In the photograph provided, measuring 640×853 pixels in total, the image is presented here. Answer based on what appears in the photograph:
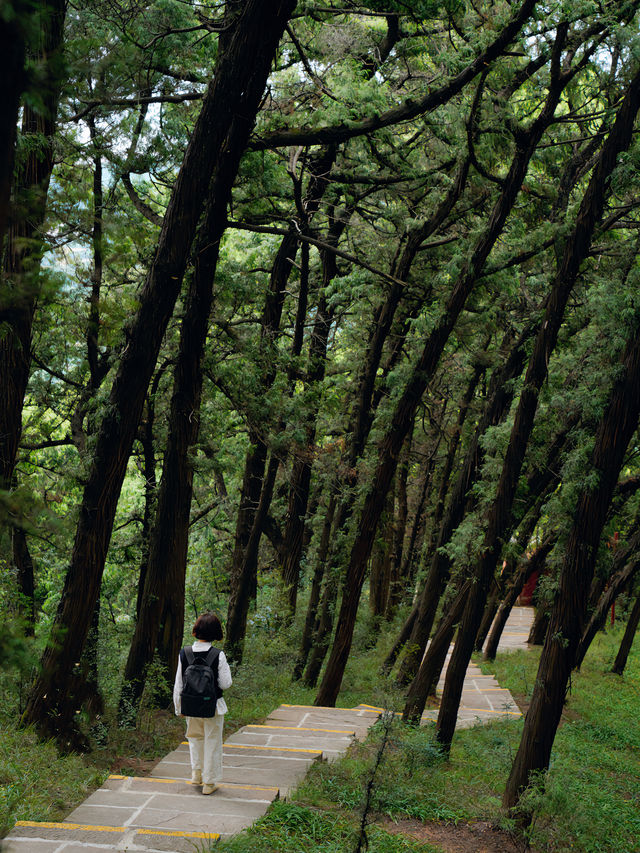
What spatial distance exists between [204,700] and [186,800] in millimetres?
760

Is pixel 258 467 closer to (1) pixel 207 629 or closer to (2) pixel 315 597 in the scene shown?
(2) pixel 315 597

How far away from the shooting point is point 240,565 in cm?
1545

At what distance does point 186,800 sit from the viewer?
5719 mm

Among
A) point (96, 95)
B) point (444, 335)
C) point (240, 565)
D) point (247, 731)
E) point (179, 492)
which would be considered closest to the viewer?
point (96, 95)

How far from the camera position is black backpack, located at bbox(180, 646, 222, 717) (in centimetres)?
611

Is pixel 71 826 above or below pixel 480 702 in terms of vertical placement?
above

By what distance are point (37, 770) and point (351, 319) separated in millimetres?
13502

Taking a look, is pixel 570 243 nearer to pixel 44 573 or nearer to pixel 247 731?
pixel 247 731

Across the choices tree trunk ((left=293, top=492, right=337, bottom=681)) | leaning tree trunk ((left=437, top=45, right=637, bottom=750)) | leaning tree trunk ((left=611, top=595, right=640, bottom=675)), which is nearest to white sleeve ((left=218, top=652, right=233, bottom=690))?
leaning tree trunk ((left=437, top=45, right=637, bottom=750))

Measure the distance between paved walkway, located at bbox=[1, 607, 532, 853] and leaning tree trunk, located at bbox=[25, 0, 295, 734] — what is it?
137cm

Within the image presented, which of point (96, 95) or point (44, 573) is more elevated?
point (96, 95)

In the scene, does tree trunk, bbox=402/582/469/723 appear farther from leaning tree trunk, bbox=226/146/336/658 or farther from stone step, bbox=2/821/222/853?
stone step, bbox=2/821/222/853

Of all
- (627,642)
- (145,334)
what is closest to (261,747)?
(145,334)

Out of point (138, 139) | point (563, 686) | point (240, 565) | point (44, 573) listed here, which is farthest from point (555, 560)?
point (44, 573)
